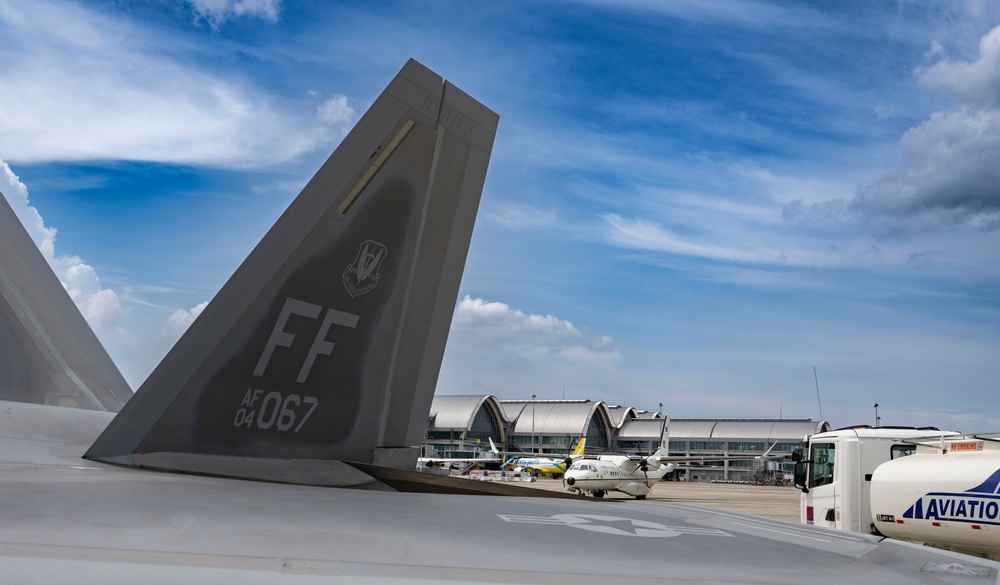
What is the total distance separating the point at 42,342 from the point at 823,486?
10791mm

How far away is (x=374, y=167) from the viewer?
179 inches

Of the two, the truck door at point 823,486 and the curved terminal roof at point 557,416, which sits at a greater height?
the curved terminal roof at point 557,416

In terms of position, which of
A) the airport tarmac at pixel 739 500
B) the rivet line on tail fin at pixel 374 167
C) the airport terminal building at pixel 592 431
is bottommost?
the airport tarmac at pixel 739 500

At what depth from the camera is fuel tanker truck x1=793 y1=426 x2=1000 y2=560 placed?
9.30 m

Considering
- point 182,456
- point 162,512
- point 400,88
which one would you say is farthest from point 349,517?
point 400,88

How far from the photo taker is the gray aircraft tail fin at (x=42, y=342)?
5.02m

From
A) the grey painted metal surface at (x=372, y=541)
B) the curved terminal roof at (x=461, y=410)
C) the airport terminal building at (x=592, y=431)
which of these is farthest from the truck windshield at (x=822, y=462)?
the curved terminal roof at (x=461, y=410)

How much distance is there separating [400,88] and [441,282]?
1287mm

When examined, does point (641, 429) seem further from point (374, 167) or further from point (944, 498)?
point (374, 167)

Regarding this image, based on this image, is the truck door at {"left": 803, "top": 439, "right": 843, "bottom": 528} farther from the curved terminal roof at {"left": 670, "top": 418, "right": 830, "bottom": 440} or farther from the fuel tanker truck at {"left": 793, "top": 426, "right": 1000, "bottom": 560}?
the curved terminal roof at {"left": 670, "top": 418, "right": 830, "bottom": 440}

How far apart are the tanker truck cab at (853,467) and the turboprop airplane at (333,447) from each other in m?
8.72

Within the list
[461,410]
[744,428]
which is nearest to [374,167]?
[461,410]

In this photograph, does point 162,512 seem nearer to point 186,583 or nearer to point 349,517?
point 349,517

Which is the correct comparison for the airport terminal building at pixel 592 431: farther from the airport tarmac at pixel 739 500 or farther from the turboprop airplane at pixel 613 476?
the turboprop airplane at pixel 613 476
